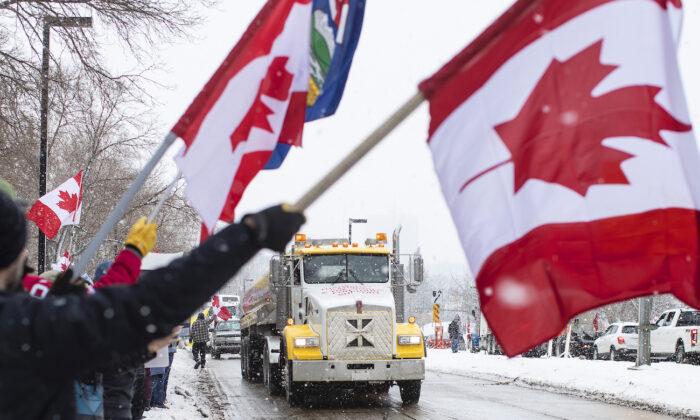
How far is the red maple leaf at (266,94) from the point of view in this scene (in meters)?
4.33

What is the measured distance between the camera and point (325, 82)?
514 cm

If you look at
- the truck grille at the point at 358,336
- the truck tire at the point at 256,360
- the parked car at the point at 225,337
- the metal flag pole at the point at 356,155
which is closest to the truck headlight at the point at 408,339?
the truck grille at the point at 358,336

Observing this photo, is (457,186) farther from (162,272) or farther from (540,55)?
(162,272)

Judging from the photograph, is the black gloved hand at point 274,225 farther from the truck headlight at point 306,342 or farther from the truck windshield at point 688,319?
the truck windshield at point 688,319

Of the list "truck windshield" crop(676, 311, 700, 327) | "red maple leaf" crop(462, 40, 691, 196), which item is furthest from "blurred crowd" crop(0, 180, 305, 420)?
"truck windshield" crop(676, 311, 700, 327)

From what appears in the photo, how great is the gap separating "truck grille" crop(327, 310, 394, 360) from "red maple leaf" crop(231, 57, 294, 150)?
11.1 m

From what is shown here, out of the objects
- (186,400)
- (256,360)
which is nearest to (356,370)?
(186,400)

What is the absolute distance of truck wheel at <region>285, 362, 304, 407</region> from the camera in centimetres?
1535

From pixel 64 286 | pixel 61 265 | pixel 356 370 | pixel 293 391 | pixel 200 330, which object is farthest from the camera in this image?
pixel 200 330

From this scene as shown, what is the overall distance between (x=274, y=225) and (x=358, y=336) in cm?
1315

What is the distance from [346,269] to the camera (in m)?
16.6

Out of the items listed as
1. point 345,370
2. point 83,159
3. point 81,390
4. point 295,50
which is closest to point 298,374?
point 345,370

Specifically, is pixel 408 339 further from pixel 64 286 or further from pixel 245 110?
pixel 64 286

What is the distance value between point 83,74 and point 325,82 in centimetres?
1185
